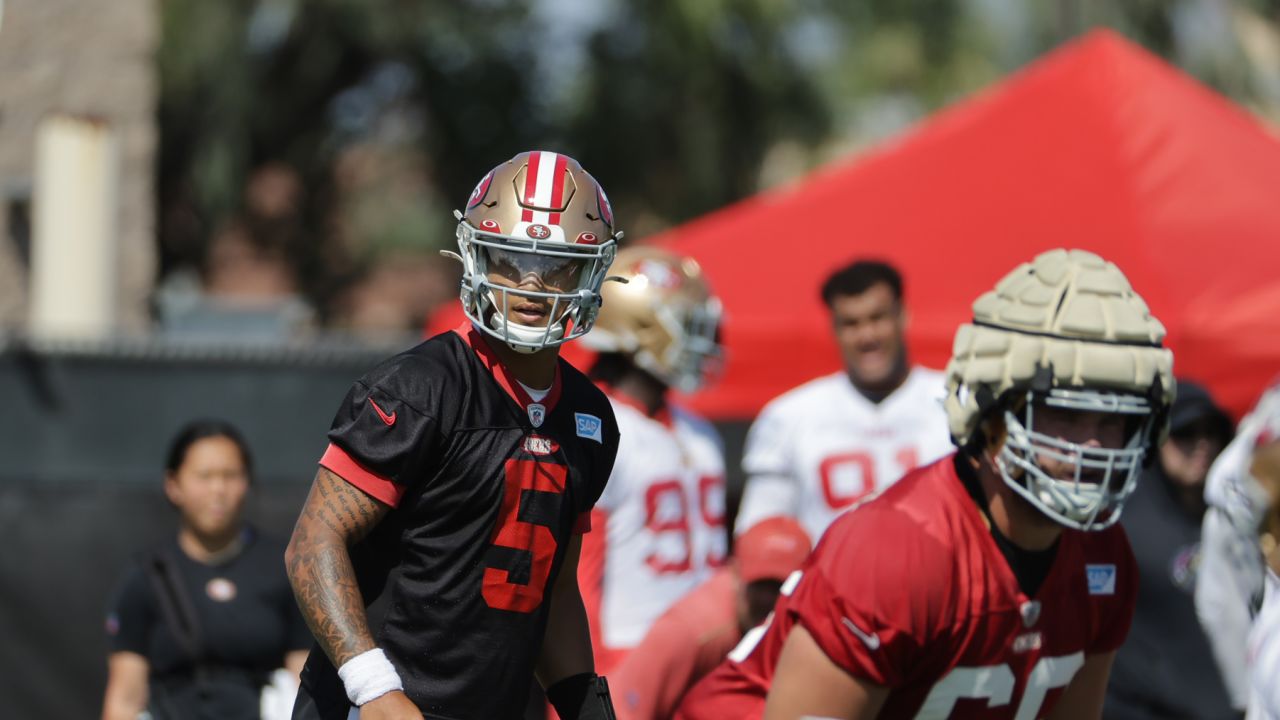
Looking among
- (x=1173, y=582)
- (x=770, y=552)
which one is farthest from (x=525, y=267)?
(x=1173, y=582)

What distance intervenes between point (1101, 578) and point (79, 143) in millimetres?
6315

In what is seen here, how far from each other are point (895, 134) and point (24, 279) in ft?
29.0

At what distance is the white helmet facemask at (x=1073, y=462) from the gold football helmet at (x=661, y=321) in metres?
2.16

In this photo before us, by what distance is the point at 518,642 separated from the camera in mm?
3004

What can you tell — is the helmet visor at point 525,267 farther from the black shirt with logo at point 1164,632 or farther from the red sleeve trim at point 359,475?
the black shirt with logo at point 1164,632

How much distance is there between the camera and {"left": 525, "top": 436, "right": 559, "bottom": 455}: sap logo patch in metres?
2.98

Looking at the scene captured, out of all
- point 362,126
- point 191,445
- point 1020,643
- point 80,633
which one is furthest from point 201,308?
point 362,126

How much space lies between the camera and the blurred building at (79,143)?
781cm

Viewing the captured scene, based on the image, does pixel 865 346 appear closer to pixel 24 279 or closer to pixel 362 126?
pixel 24 279

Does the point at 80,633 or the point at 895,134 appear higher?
the point at 895,134

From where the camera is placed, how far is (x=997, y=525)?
273 centimetres

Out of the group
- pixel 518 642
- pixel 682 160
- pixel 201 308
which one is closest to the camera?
pixel 518 642

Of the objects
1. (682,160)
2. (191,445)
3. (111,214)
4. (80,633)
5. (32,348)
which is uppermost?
(682,160)

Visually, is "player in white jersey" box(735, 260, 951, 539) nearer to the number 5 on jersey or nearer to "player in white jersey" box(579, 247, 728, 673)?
"player in white jersey" box(579, 247, 728, 673)
